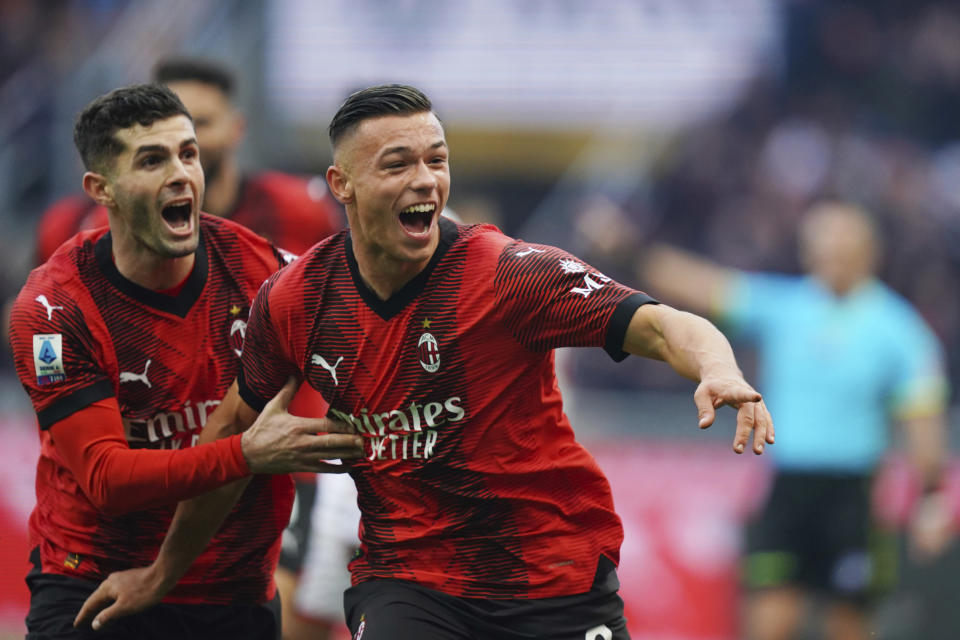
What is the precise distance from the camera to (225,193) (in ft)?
18.3

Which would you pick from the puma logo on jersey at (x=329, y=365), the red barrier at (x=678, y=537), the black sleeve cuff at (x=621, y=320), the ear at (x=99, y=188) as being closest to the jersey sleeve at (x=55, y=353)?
the ear at (x=99, y=188)

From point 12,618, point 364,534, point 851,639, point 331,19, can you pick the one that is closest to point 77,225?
point 364,534

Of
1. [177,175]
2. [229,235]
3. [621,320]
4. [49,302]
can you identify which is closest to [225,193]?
[229,235]

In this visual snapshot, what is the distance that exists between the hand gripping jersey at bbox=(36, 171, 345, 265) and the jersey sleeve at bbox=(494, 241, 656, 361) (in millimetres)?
2211

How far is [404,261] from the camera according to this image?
11.8 ft

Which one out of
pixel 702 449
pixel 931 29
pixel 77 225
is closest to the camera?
pixel 77 225

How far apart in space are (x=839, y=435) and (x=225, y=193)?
3.76 m

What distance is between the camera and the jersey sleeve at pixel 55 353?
3791 millimetres

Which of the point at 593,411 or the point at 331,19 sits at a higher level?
the point at 331,19

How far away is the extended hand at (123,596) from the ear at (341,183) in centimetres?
125

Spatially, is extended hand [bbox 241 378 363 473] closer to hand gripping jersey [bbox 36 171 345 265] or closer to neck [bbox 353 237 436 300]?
neck [bbox 353 237 436 300]

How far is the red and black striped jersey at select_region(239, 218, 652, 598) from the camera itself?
3553 mm

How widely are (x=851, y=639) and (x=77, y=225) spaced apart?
4.68m

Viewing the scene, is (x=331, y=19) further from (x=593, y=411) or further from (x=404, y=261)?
(x=404, y=261)
